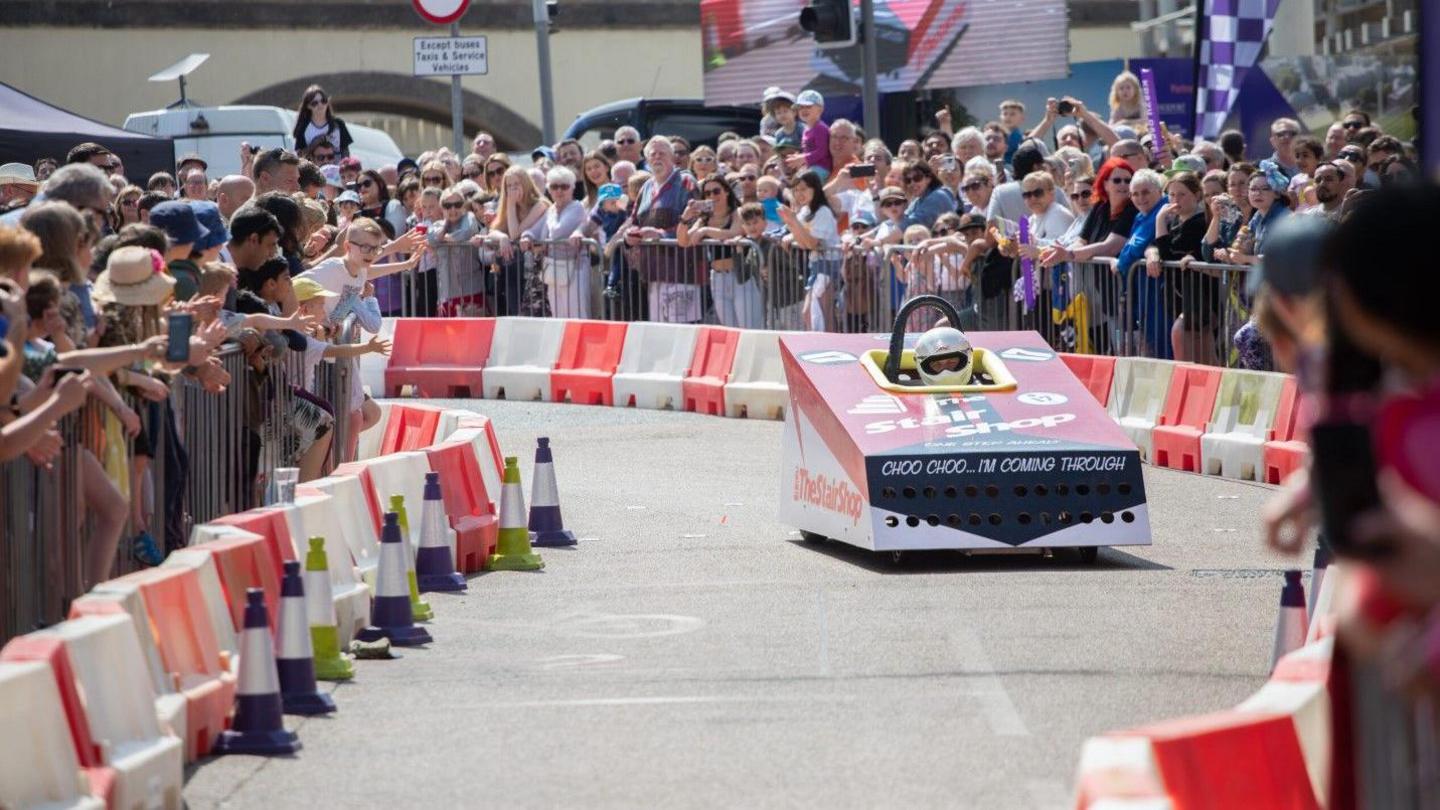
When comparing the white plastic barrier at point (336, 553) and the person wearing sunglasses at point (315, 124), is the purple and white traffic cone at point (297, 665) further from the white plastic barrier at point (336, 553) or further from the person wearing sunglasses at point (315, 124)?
the person wearing sunglasses at point (315, 124)

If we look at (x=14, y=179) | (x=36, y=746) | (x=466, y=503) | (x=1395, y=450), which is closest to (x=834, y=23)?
(x=14, y=179)

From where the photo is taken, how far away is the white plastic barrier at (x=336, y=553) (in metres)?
10.3

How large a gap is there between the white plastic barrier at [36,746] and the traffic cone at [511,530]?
6.13 meters

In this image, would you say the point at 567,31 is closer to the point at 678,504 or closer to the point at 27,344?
the point at 678,504

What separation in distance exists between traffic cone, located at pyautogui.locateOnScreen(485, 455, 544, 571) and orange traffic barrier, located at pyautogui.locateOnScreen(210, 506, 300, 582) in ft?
9.91

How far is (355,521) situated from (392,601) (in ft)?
2.04

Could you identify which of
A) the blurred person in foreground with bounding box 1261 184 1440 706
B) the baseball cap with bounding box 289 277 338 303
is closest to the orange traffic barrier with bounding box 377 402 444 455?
the baseball cap with bounding box 289 277 338 303

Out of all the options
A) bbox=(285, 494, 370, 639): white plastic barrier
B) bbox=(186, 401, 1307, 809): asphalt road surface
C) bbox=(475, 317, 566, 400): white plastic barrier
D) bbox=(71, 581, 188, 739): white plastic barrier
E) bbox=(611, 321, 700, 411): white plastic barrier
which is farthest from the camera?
bbox=(475, 317, 566, 400): white plastic barrier

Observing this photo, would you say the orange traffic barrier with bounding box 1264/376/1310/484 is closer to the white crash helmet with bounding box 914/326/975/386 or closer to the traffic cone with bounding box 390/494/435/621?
the white crash helmet with bounding box 914/326/975/386

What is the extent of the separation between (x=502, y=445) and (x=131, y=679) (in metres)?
11.3

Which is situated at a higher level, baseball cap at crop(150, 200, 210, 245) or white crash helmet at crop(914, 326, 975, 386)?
baseball cap at crop(150, 200, 210, 245)

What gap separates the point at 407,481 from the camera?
12320 mm

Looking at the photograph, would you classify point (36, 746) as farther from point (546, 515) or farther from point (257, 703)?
point (546, 515)

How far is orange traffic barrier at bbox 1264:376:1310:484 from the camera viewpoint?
51.7 ft
